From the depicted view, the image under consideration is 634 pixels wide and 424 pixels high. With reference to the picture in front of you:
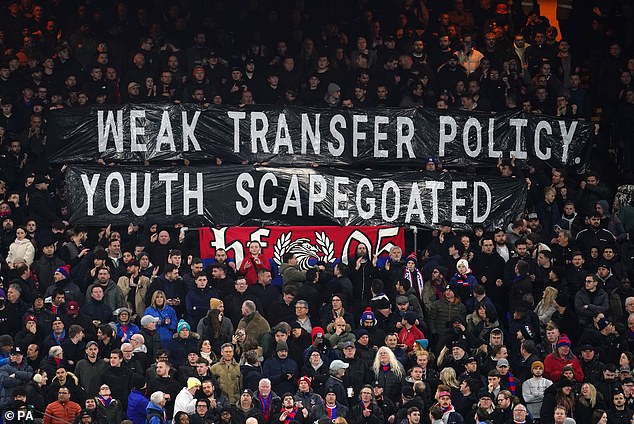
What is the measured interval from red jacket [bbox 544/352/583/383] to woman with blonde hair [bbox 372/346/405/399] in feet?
6.16

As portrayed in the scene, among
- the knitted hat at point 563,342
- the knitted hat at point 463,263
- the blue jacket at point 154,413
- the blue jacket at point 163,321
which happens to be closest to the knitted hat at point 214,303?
the blue jacket at point 163,321

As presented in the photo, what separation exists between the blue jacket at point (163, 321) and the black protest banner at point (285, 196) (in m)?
2.96

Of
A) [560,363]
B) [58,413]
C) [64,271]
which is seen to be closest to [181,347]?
[58,413]

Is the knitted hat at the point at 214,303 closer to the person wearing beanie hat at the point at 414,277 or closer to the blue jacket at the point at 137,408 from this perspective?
the blue jacket at the point at 137,408

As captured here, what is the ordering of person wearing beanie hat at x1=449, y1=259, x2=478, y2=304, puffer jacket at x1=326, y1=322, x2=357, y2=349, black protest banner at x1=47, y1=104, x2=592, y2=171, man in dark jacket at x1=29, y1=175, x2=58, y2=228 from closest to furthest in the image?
1. puffer jacket at x1=326, y1=322, x2=357, y2=349
2. person wearing beanie hat at x1=449, y1=259, x2=478, y2=304
3. man in dark jacket at x1=29, y1=175, x2=58, y2=228
4. black protest banner at x1=47, y1=104, x2=592, y2=171

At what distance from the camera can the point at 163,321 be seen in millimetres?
22094

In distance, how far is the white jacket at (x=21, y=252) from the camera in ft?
77.4

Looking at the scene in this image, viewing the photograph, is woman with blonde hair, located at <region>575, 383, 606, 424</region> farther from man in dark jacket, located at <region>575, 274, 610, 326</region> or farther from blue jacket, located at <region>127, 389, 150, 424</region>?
blue jacket, located at <region>127, 389, 150, 424</region>

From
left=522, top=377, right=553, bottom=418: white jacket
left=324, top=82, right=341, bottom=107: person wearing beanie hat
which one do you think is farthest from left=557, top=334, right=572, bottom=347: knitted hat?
left=324, top=82, right=341, bottom=107: person wearing beanie hat

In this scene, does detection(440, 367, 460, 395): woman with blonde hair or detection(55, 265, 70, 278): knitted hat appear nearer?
detection(440, 367, 460, 395): woman with blonde hair

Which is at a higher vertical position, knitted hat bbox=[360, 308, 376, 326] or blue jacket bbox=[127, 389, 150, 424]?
knitted hat bbox=[360, 308, 376, 326]

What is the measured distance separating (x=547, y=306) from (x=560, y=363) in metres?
1.38

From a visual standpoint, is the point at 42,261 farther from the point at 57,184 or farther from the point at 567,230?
the point at 567,230

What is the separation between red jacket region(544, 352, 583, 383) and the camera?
71.3ft
